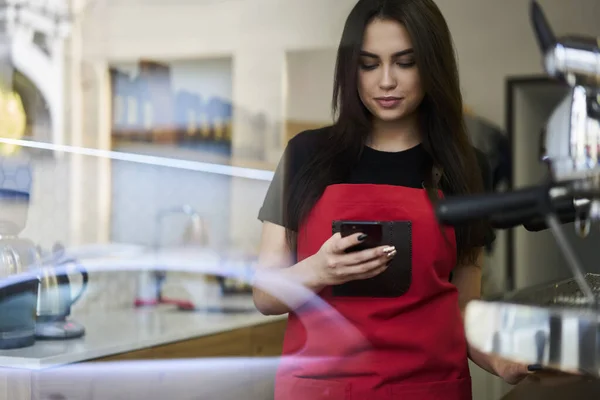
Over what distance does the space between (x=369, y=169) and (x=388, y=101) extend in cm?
7

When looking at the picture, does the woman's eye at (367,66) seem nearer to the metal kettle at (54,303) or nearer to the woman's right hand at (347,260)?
the woman's right hand at (347,260)

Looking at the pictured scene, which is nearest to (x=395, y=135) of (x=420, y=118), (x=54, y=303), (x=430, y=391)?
(x=420, y=118)

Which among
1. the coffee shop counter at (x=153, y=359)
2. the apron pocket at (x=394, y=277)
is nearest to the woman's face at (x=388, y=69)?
the apron pocket at (x=394, y=277)

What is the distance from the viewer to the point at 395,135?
83 centimetres

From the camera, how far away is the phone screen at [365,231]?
29.2 inches

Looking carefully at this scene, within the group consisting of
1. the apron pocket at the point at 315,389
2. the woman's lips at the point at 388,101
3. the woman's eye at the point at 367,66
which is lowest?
the apron pocket at the point at 315,389

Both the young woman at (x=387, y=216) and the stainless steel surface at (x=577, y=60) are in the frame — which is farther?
the young woman at (x=387, y=216)

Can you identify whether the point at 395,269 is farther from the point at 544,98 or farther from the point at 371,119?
the point at 544,98

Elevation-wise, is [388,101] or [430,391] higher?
[388,101]

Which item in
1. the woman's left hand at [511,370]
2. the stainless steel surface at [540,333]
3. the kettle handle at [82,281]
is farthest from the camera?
the kettle handle at [82,281]

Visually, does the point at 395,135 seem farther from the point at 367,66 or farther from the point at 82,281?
the point at 82,281

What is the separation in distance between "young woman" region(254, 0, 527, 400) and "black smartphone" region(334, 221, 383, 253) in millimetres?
16

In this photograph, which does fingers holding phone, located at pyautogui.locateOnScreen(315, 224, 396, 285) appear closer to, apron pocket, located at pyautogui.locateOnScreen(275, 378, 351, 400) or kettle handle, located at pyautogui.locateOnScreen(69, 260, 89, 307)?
apron pocket, located at pyautogui.locateOnScreen(275, 378, 351, 400)

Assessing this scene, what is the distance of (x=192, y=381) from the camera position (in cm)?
116
